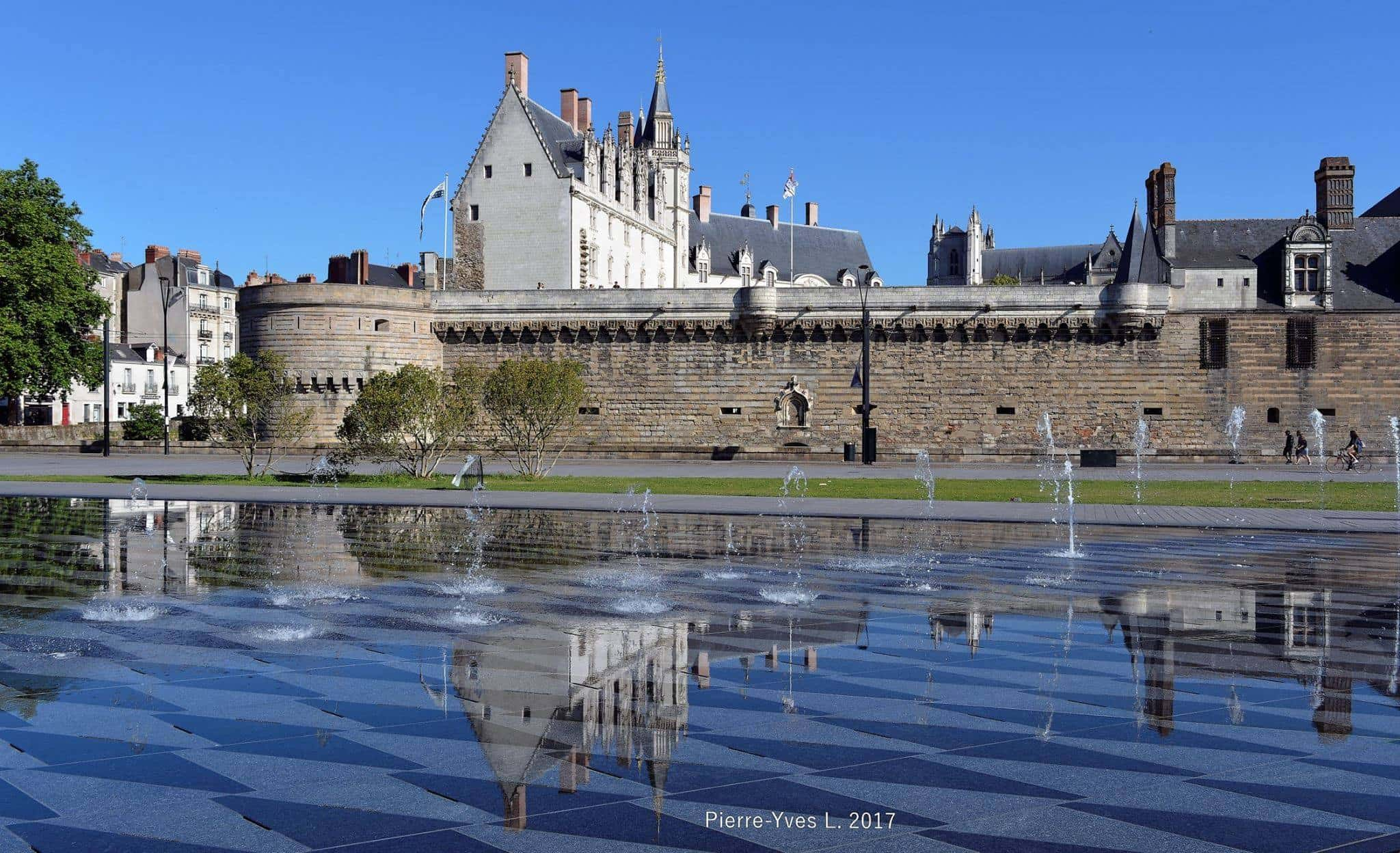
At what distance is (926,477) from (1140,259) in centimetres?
2141

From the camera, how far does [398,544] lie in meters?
16.5

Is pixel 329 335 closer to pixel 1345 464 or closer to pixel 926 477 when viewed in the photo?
pixel 926 477

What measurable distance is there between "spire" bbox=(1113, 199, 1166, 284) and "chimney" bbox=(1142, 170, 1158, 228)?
69 cm

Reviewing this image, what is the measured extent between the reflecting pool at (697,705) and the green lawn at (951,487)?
10.5 meters

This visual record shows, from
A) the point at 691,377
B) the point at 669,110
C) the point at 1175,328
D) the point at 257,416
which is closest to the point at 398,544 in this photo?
the point at 257,416

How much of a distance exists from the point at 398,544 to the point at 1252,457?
3384 cm

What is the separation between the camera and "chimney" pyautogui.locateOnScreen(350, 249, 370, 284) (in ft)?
219

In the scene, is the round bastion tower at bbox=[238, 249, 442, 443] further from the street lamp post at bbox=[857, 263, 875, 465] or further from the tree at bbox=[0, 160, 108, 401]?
Answer: the street lamp post at bbox=[857, 263, 875, 465]

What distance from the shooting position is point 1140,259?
48.2 meters

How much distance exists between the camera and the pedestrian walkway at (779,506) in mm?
19703

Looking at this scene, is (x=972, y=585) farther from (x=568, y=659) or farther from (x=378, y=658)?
(x=378, y=658)

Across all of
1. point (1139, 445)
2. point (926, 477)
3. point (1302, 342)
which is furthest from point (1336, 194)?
point (926, 477)

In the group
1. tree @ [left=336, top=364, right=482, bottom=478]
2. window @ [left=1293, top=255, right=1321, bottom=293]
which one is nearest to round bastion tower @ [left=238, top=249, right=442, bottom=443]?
tree @ [left=336, top=364, right=482, bottom=478]

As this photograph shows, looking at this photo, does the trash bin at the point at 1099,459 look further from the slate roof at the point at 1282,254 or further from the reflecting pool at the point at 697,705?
the reflecting pool at the point at 697,705
